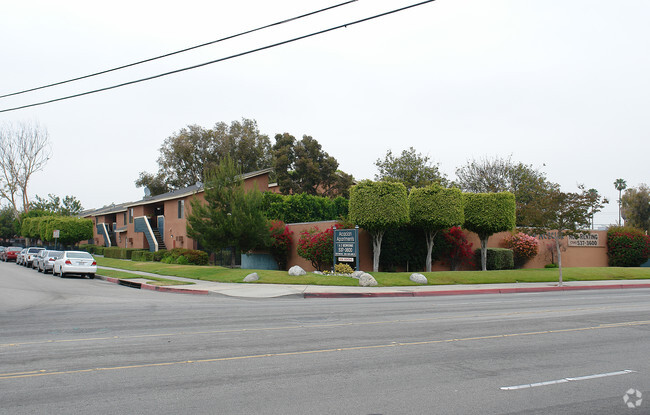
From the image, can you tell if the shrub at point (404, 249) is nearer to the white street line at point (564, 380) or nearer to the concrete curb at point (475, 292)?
the concrete curb at point (475, 292)

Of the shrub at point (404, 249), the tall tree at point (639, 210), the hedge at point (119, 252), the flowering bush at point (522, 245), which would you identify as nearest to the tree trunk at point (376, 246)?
the shrub at point (404, 249)

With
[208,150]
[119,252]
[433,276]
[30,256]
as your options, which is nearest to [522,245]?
[433,276]

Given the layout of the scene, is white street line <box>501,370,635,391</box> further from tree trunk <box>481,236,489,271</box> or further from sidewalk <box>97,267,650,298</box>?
tree trunk <box>481,236,489,271</box>

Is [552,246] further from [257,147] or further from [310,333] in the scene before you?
[257,147]

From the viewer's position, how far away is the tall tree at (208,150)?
6556cm

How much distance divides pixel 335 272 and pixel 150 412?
20234 mm

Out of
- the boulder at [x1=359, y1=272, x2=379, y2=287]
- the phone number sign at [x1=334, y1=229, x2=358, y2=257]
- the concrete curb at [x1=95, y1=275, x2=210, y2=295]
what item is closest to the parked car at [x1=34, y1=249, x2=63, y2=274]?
the concrete curb at [x1=95, y1=275, x2=210, y2=295]

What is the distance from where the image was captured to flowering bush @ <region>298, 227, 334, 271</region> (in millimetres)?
27984

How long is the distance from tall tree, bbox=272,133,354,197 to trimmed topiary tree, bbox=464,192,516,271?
24730mm

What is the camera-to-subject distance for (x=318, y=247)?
2823 cm

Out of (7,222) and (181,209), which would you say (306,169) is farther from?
(7,222)

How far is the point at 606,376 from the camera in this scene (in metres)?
7.14

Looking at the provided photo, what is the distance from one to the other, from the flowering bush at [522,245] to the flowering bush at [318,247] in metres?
13.3

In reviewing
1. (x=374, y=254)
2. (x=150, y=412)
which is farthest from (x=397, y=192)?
(x=150, y=412)
